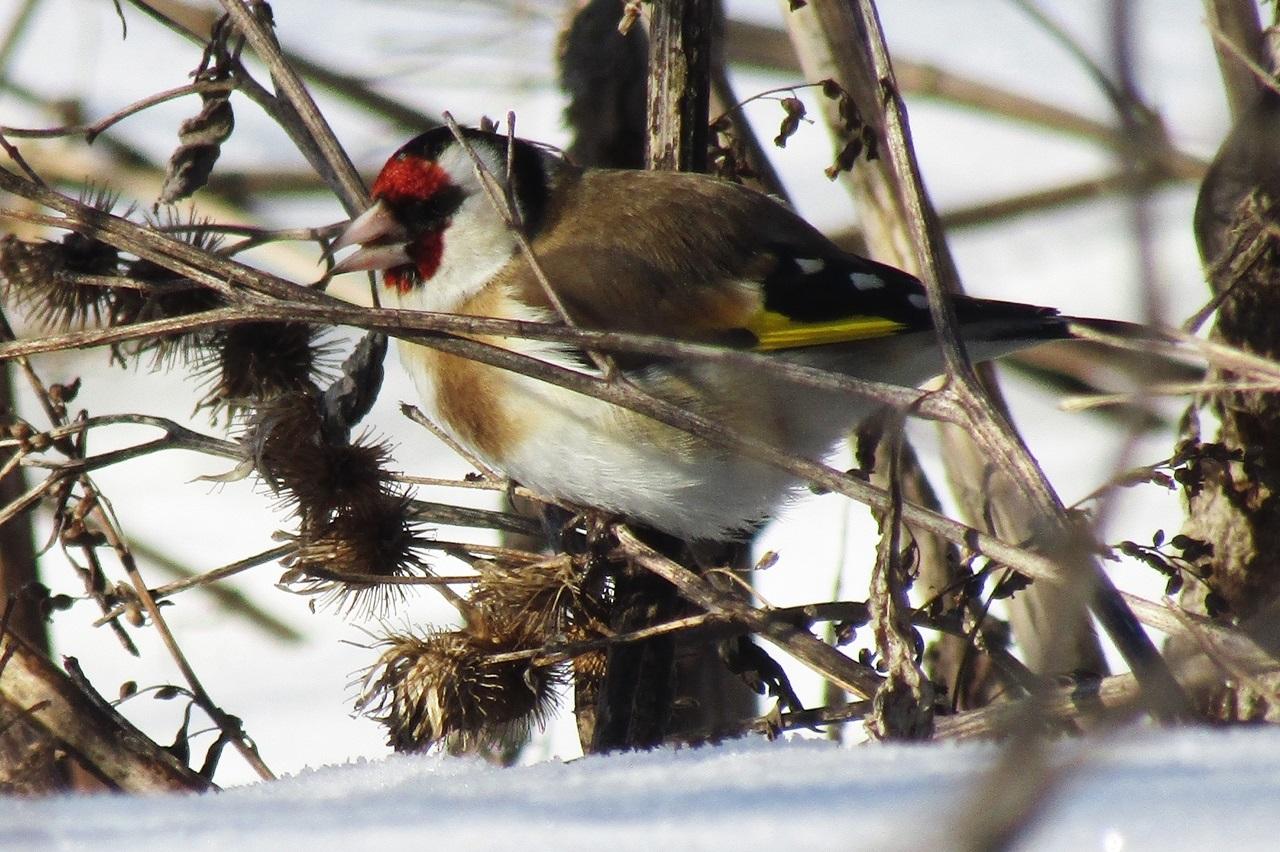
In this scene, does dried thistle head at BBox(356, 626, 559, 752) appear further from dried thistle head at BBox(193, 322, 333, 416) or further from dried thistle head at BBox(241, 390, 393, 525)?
dried thistle head at BBox(193, 322, 333, 416)

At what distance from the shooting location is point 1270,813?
46.0 inches

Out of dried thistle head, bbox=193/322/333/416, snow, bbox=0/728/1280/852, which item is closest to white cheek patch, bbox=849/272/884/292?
dried thistle head, bbox=193/322/333/416

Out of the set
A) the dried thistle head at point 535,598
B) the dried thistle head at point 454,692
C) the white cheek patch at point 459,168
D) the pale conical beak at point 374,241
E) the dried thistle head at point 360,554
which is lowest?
the dried thistle head at point 454,692

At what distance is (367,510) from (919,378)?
1.16 meters

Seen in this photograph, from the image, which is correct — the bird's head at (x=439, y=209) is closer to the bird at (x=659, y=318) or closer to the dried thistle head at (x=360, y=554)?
the bird at (x=659, y=318)

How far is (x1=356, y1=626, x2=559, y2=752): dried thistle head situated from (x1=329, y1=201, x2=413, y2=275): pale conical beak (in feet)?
2.76

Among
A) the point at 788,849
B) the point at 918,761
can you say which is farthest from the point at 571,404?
the point at 788,849

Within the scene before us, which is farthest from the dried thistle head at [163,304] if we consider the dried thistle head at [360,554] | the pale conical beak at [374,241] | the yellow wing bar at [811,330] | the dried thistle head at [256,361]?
the yellow wing bar at [811,330]

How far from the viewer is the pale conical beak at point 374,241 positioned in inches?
112

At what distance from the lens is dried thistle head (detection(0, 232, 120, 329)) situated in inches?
103

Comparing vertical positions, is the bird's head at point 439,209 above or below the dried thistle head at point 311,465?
above

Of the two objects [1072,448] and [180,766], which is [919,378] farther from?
[1072,448]

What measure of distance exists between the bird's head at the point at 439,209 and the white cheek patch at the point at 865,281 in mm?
669

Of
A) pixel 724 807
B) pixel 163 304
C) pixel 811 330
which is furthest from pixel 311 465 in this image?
pixel 724 807
